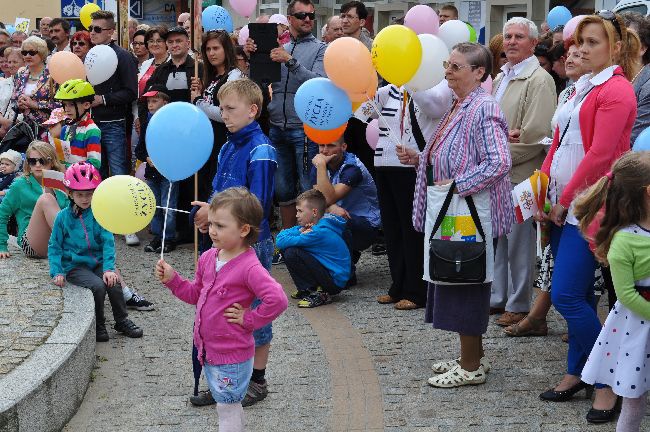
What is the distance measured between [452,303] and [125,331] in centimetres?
253

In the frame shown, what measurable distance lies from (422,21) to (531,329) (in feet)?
9.21

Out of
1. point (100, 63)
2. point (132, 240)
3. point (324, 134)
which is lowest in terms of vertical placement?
point (132, 240)

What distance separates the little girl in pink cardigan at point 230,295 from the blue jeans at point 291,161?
15.6ft

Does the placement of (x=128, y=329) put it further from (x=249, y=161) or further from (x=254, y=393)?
(x=249, y=161)

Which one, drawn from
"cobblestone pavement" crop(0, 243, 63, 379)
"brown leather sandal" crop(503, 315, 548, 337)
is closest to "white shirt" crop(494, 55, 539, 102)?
"brown leather sandal" crop(503, 315, 548, 337)

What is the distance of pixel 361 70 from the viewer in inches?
279

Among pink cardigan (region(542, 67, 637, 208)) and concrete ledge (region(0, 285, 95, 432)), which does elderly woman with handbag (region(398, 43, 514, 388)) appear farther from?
concrete ledge (region(0, 285, 95, 432))

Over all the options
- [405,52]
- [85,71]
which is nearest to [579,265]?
[405,52]

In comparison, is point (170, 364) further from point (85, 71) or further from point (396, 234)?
point (85, 71)

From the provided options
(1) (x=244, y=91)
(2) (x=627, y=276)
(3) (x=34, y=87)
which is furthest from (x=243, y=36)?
(2) (x=627, y=276)

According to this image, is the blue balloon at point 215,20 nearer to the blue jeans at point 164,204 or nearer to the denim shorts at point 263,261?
the blue jeans at point 164,204

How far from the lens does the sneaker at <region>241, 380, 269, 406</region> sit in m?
6.05

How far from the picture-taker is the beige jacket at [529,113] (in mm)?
7523

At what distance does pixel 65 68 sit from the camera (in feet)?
35.2
